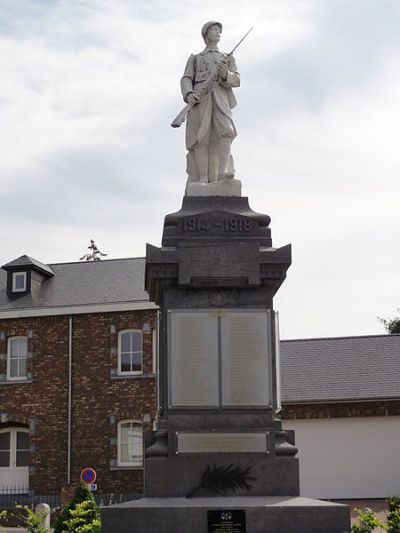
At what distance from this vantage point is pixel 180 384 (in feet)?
33.0

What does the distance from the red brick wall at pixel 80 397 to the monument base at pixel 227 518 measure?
21.3m

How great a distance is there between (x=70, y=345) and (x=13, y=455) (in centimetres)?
420

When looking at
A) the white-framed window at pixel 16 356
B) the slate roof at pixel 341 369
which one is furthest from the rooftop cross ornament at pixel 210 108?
the white-framed window at pixel 16 356

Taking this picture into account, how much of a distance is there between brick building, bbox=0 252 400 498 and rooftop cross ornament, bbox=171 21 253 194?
18004mm

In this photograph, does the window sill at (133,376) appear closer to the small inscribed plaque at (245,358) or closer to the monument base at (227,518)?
the small inscribed plaque at (245,358)

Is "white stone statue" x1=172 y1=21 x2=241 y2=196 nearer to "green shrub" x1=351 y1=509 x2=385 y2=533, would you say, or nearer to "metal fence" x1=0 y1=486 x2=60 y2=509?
"green shrub" x1=351 y1=509 x2=385 y2=533

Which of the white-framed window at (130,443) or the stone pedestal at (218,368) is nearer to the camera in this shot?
the stone pedestal at (218,368)

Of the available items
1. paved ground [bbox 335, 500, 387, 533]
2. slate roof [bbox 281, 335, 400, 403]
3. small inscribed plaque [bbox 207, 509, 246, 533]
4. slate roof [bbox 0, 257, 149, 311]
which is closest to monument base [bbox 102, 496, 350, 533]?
small inscribed plaque [bbox 207, 509, 246, 533]

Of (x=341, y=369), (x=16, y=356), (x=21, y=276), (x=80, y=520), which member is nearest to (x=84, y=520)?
(x=80, y=520)

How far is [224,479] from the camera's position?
9.74 meters

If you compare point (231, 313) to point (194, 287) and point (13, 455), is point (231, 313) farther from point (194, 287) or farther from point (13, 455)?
point (13, 455)

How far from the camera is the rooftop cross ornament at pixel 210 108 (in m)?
11.2

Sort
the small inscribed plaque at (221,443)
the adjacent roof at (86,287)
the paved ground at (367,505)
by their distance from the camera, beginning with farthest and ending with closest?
the adjacent roof at (86,287) < the paved ground at (367,505) < the small inscribed plaque at (221,443)

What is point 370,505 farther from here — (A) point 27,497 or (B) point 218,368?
(B) point 218,368
